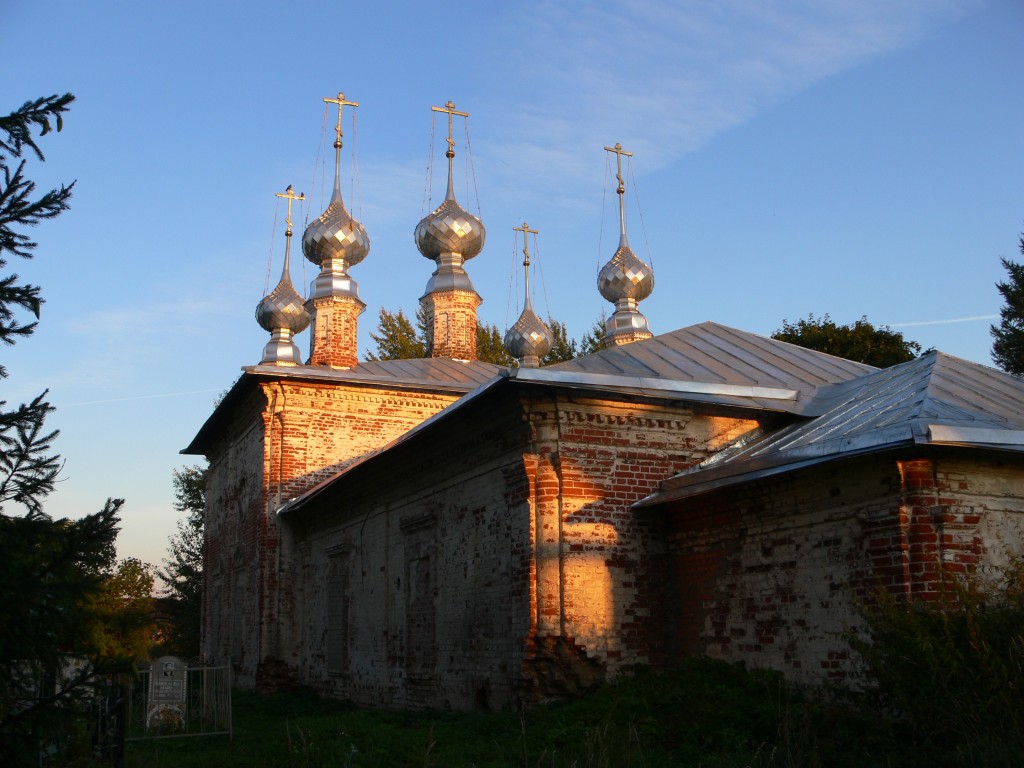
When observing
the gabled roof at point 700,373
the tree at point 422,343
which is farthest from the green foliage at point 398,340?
the gabled roof at point 700,373

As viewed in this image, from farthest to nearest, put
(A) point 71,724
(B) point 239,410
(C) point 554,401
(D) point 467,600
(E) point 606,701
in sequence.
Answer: (B) point 239,410 < (D) point 467,600 < (C) point 554,401 < (E) point 606,701 < (A) point 71,724

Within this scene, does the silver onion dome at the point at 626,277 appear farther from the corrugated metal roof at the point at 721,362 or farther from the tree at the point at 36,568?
the tree at the point at 36,568

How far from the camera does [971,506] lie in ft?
24.2

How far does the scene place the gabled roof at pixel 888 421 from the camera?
7141mm

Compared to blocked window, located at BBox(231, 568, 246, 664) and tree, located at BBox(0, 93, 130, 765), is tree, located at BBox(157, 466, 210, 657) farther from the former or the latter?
tree, located at BBox(0, 93, 130, 765)

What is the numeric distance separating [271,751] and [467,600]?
3.06m

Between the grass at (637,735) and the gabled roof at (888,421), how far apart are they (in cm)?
159

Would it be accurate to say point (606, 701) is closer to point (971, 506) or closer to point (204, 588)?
point (971, 506)

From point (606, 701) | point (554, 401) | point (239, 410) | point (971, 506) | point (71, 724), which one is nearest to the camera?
point (71, 724)

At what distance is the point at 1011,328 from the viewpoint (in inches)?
918

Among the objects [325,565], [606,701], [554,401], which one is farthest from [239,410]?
[606,701]

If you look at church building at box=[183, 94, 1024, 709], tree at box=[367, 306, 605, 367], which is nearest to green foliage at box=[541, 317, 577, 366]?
tree at box=[367, 306, 605, 367]

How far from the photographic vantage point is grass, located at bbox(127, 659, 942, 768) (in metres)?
6.23

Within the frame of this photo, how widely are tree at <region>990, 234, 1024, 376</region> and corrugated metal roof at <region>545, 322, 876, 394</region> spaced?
35.8 ft
